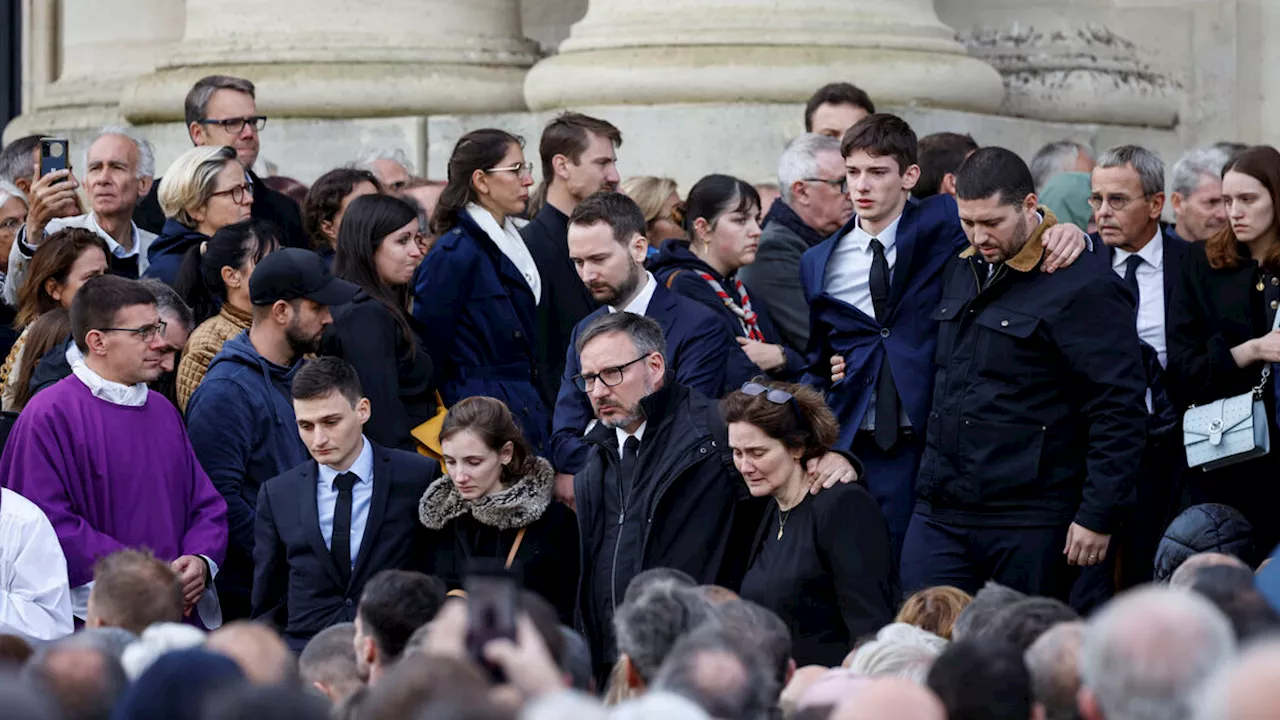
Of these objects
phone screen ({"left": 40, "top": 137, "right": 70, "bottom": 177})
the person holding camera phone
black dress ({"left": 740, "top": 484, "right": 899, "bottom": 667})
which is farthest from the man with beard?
phone screen ({"left": 40, "top": 137, "right": 70, "bottom": 177})

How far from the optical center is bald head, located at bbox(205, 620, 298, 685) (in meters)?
4.10

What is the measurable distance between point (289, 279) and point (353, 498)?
74cm

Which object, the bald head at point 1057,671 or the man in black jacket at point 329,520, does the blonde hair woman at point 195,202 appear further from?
the bald head at point 1057,671

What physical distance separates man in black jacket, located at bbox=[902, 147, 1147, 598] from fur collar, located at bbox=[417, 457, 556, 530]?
3.71 ft

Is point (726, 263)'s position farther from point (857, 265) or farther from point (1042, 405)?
point (1042, 405)

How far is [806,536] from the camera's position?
5973 mm

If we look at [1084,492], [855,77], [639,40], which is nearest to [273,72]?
[639,40]

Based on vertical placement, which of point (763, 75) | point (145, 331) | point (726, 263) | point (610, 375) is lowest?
point (610, 375)

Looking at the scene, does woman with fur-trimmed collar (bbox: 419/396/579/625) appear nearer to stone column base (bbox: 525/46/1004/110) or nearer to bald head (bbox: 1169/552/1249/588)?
bald head (bbox: 1169/552/1249/588)

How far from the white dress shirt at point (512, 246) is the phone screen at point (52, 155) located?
1.83 meters

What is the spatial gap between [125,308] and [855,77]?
3.91 meters

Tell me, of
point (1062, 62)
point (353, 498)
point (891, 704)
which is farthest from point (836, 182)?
point (891, 704)

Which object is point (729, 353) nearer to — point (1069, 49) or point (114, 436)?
point (114, 436)

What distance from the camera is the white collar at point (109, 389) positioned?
6.53 meters
